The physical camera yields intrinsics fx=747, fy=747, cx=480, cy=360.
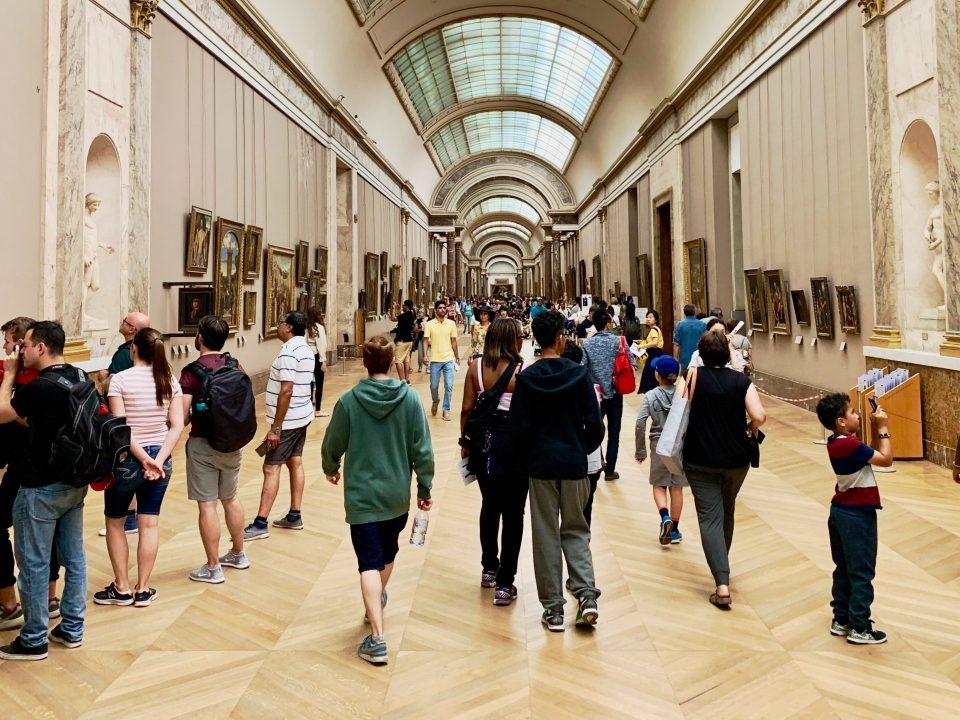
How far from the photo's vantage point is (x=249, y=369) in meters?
13.7

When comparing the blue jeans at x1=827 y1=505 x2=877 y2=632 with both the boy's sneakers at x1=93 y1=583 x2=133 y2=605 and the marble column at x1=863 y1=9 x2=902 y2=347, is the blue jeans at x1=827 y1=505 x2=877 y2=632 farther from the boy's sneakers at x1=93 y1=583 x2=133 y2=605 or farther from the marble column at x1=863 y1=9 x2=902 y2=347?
the marble column at x1=863 y1=9 x2=902 y2=347

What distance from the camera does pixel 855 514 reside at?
383cm

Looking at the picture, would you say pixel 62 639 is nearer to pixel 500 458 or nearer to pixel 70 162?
pixel 500 458

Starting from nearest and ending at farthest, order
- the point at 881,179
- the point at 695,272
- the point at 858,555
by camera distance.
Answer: the point at 858,555
the point at 881,179
the point at 695,272

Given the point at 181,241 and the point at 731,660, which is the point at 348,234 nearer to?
the point at 181,241

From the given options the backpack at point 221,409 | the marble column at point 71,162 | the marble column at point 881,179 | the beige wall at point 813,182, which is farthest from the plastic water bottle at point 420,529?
the beige wall at point 813,182

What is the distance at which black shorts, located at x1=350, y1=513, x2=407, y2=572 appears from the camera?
3.79 meters

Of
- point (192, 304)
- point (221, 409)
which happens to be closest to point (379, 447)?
point (221, 409)

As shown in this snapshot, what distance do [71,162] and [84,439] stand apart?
549cm

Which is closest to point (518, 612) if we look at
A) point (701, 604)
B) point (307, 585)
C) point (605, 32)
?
point (701, 604)

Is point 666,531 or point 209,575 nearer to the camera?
point 209,575

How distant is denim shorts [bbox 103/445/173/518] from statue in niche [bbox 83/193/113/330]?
500 centimetres

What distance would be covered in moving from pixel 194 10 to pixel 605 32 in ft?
49.5

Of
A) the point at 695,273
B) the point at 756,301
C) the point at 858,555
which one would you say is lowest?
the point at 858,555
